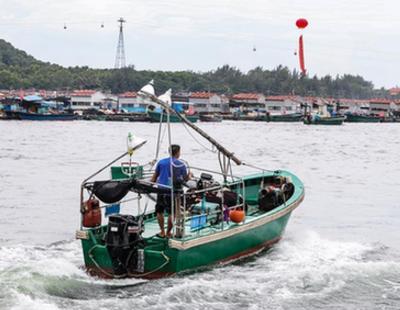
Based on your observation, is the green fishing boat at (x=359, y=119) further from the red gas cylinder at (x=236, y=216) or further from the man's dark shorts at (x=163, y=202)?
the man's dark shorts at (x=163, y=202)

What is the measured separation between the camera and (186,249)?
11188 millimetres

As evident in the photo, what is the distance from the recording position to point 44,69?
6358 inches

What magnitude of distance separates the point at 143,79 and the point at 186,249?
13548 cm

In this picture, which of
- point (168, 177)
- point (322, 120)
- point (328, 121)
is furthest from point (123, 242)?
point (322, 120)

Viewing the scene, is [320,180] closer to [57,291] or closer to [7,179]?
[7,179]

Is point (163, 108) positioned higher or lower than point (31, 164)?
higher

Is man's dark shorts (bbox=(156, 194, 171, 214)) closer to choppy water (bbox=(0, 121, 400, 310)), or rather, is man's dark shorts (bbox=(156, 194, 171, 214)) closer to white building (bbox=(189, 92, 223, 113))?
choppy water (bbox=(0, 121, 400, 310))

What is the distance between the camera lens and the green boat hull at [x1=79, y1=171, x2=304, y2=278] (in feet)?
36.5

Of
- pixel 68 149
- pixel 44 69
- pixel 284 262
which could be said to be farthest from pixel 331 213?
pixel 44 69

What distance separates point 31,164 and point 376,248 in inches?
774

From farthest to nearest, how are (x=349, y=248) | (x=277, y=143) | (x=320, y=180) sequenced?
1. (x=277, y=143)
2. (x=320, y=180)
3. (x=349, y=248)

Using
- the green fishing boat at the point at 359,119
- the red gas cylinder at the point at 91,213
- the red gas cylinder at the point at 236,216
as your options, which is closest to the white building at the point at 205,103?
the green fishing boat at the point at 359,119

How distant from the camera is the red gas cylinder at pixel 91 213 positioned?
11562mm

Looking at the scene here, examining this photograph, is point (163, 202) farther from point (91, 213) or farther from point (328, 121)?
point (328, 121)
